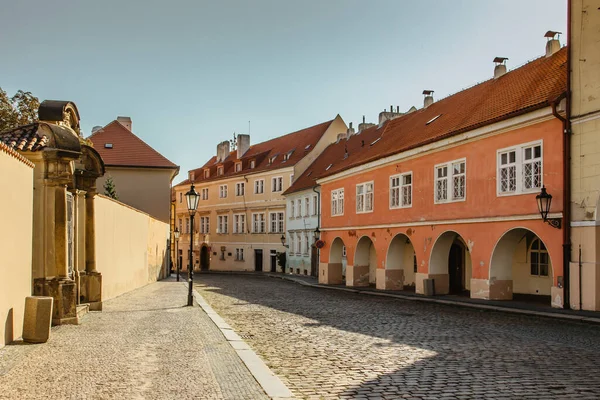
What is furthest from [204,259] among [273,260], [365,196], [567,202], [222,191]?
[567,202]

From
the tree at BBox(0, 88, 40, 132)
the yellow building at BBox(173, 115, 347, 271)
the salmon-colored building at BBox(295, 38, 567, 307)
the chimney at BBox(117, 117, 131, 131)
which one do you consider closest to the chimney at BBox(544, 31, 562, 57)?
the salmon-colored building at BBox(295, 38, 567, 307)

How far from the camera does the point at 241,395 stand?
754cm

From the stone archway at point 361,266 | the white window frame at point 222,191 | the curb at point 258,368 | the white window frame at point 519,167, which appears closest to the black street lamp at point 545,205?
the white window frame at point 519,167

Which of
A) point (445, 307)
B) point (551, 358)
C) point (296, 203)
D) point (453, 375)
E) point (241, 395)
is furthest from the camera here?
point (296, 203)

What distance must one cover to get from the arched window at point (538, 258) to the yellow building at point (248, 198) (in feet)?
115

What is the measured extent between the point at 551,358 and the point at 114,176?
140 feet

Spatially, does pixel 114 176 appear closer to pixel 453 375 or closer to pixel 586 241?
pixel 586 241

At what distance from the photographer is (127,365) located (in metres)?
9.27

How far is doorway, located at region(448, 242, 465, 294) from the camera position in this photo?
29.1m

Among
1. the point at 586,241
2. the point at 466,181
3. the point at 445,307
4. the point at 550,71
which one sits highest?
the point at 550,71

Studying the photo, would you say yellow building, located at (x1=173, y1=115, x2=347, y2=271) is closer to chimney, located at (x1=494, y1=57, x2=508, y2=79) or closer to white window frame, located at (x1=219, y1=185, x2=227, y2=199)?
white window frame, located at (x1=219, y1=185, x2=227, y2=199)

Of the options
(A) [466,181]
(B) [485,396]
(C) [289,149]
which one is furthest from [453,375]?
(C) [289,149]

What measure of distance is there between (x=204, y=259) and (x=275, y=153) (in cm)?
1606

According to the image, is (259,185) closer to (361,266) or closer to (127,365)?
(361,266)
